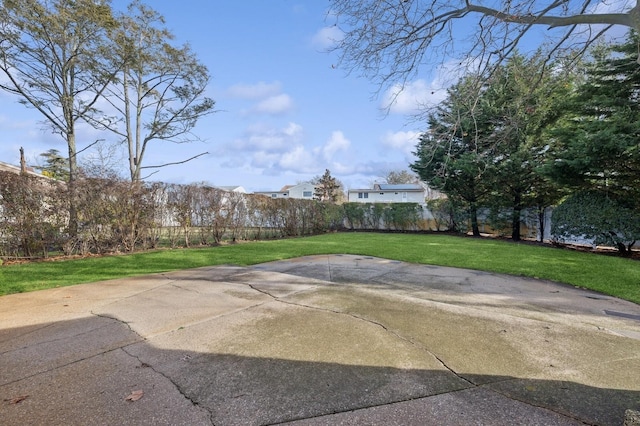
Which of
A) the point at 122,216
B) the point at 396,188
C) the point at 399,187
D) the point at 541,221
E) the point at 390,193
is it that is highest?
the point at 399,187

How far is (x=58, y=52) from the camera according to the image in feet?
31.9

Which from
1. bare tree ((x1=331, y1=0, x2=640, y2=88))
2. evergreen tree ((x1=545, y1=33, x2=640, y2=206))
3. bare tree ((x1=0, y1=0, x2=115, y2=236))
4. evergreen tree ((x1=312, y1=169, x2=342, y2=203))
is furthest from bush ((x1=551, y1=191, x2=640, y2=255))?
evergreen tree ((x1=312, y1=169, x2=342, y2=203))

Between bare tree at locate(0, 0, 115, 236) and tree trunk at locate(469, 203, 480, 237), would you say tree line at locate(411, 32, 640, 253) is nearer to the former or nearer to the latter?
tree trunk at locate(469, 203, 480, 237)

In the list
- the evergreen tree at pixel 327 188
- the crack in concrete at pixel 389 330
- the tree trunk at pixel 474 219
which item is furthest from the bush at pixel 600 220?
the evergreen tree at pixel 327 188

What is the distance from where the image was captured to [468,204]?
53.0ft

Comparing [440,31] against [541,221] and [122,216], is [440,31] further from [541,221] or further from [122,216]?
[541,221]

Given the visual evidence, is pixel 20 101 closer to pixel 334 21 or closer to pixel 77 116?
pixel 77 116

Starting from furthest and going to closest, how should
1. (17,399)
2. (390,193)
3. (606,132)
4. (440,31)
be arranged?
(390,193)
(606,132)
(440,31)
(17,399)

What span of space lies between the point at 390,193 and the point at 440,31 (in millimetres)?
40771

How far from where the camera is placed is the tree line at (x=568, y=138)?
443 cm

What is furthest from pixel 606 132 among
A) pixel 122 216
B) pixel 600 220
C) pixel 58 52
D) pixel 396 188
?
pixel 396 188

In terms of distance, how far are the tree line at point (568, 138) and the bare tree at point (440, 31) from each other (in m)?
0.38

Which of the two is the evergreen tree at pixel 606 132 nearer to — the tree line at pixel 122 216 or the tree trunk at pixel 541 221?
the tree trunk at pixel 541 221

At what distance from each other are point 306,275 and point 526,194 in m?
12.7
